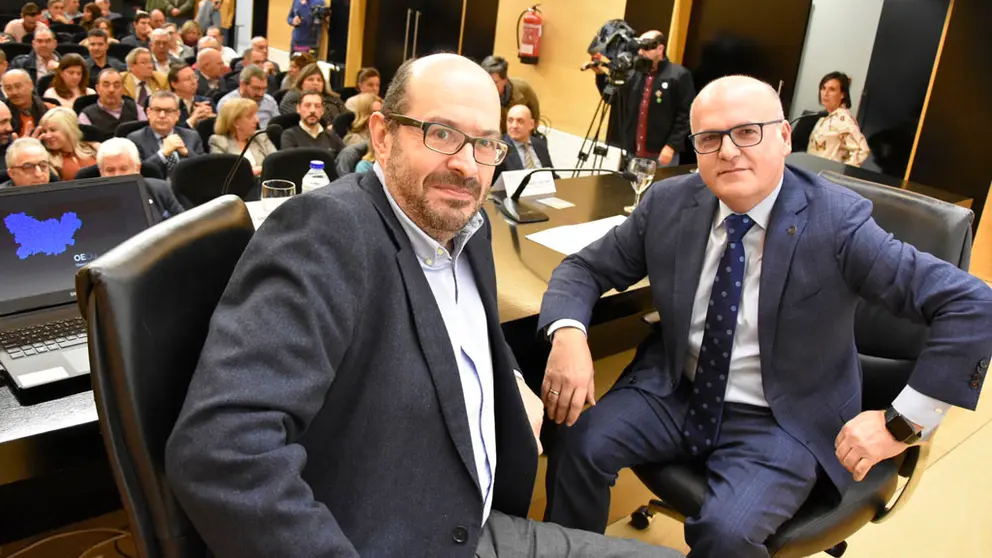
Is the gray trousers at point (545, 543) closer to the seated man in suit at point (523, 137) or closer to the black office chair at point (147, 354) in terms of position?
the black office chair at point (147, 354)

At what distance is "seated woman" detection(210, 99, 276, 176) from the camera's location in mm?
4871

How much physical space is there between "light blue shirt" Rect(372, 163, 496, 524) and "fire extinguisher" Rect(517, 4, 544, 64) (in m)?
6.57

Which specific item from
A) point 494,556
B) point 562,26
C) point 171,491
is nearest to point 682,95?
point 562,26

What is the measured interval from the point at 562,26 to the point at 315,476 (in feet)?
22.7

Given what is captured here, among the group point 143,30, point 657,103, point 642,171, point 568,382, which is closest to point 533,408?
point 568,382

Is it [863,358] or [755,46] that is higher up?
[755,46]

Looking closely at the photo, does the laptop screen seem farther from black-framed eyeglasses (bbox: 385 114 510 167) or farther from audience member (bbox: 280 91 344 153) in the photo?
audience member (bbox: 280 91 344 153)

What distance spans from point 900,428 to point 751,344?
0.32 metres

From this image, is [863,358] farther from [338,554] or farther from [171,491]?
[171,491]

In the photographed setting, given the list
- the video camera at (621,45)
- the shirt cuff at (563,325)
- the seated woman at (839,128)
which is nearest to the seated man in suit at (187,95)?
the video camera at (621,45)

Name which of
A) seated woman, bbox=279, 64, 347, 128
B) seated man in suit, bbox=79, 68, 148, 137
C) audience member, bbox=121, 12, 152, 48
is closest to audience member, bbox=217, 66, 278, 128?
seated woman, bbox=279, 64, 347, 128

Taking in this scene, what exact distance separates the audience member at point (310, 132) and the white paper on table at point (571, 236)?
2.88 metres

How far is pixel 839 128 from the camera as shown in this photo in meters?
5.75

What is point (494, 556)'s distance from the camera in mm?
1279
